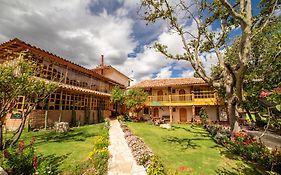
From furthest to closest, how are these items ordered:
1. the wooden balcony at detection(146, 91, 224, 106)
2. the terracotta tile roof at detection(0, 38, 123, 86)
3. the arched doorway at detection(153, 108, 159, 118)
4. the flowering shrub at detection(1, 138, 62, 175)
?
the arched doorway at detection(153, 108, 159, 118) → the wooden balcony at detection(146, 91, 224, 106) → the terracotta tile roof at detection(0, 38, 123, 86) → the flowering shrub at detection(1, 138, 62, 175)

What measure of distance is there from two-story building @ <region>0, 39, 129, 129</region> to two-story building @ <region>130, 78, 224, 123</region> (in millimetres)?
8121

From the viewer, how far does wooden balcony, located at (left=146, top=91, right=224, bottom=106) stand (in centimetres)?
2208

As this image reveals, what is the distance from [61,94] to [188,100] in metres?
17.3

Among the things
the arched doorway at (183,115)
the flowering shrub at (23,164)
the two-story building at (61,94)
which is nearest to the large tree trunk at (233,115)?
the flowering shrub at (23,164)

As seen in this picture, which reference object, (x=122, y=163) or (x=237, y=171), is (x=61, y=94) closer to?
(x=122, y=163)

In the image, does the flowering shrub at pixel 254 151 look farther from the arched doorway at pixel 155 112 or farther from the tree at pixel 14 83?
the arched doorway at pixel 155 112

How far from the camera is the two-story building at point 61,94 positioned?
12.5 meters

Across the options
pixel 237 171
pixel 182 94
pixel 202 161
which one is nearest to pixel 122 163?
pixel 202 161

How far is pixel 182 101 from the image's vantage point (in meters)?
23.2

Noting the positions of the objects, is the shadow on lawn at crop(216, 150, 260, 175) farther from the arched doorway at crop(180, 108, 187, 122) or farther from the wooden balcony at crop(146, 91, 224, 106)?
the arched doorway at crop(180, 108, 187, 122)

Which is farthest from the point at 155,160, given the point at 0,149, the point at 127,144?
the point at 0,149

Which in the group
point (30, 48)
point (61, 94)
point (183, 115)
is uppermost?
point (30, 48)

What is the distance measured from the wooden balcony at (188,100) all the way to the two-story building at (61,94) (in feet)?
27.2

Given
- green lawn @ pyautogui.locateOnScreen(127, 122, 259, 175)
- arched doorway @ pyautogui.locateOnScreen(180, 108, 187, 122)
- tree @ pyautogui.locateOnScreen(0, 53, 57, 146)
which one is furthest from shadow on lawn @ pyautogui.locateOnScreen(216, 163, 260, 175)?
arched doorway @ pyautogui.locateOnScreen(180, 108, 187, 122)
